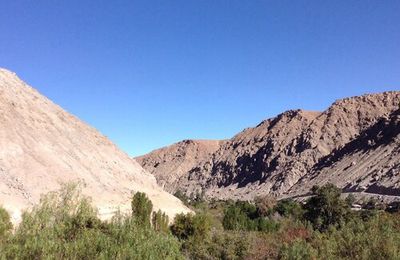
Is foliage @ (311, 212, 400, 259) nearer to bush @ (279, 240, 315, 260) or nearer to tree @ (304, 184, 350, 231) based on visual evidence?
bush @ (279, 240, 315, 260)

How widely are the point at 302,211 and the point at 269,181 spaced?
62016mm

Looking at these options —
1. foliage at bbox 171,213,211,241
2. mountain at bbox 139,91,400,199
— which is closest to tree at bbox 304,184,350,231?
foliage at bbox 171,213,211,241

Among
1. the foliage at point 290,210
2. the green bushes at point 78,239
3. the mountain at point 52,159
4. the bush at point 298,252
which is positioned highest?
the mountain at point 52,159

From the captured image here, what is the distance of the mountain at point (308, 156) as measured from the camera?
96.2 m

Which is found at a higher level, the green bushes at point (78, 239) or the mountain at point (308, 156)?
the mountain at point (308, 156)

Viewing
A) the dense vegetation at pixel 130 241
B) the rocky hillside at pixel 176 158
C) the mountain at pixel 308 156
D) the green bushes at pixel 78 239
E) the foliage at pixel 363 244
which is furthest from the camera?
the rocky hillside at pixel 176 158

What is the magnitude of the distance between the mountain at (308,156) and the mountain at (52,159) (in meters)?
47.9

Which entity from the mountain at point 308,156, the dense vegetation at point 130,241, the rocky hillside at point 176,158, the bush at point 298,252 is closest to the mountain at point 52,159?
the dense vegetation at point 130,241

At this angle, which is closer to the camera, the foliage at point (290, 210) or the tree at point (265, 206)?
the foliage at point (290, 210)

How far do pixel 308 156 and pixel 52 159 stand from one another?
86.3 meters

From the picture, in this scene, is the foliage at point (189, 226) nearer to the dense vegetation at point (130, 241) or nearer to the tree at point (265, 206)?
the dense vegetation at point (130, 241)

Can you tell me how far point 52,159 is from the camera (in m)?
50.9

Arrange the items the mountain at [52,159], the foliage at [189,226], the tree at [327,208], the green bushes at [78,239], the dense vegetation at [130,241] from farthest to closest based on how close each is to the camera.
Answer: the tree at [327,208]
the mountain at [52,159]
the foliage at [189,226]
the dense vegetation at [130,241]
the green bushes at [78,239]

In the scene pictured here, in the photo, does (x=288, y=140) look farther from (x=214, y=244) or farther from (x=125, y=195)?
(x=214, y=244)
